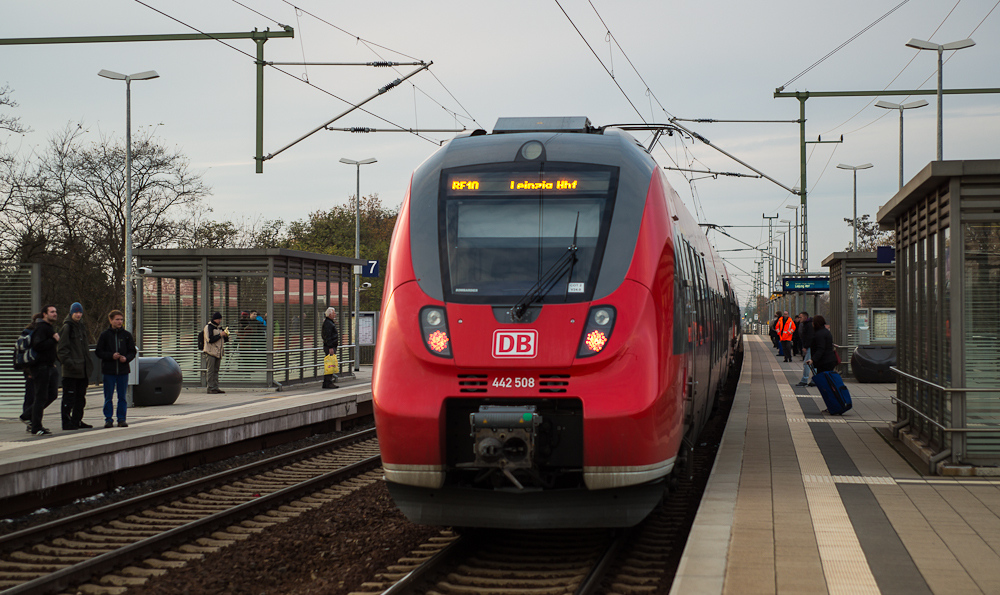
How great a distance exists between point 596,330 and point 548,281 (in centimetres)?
54

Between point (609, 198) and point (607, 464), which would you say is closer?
point (607, 464)

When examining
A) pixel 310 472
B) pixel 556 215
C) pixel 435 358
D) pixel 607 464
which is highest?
pixel 556 215

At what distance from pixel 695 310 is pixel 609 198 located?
2552 millimetres

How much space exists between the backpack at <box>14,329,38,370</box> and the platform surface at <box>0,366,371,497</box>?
0.93 metres

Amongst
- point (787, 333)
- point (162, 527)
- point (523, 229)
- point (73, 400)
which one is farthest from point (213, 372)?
point (787, 333)

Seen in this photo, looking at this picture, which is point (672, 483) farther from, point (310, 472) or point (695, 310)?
point (310, 472)

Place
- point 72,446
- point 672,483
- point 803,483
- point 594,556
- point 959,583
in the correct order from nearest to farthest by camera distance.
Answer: point 959,583 → point 594,556 → point 672,483 → point 803,483 → point 72,446

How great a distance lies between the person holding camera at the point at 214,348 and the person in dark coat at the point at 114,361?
624 cm

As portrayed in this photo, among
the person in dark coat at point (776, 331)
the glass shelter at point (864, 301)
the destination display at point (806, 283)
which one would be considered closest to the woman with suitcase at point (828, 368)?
the glass shelter at point (864, 301)

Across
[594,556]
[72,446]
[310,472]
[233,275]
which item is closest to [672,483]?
[594,556]

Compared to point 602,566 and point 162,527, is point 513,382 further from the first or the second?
point 162,527

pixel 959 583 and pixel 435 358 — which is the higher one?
pixel 435 358

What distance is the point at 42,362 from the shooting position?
42.3 feet

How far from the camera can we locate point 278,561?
7.59m
